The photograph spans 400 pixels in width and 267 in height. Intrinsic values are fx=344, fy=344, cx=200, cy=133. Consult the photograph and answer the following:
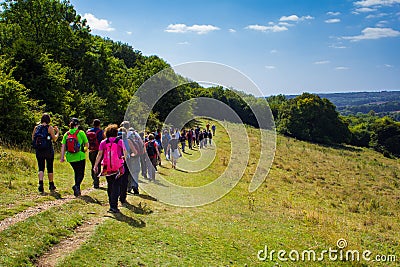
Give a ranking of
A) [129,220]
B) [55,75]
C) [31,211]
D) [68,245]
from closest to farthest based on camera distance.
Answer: [68,245], [31,211], [129,220], [55,75]

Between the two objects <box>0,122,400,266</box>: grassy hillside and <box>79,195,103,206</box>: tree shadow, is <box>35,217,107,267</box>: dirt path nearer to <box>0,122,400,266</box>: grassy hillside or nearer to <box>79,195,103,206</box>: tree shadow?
<box>0,122,400,266</box>: grassy hillside

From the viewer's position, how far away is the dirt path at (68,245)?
6.54 metres

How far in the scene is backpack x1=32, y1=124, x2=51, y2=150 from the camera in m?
10.6

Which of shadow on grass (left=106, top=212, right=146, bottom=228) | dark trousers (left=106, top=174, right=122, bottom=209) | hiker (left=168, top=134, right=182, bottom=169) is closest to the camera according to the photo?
shadow on grass (left=106, top=212, right=146, bottom=228)

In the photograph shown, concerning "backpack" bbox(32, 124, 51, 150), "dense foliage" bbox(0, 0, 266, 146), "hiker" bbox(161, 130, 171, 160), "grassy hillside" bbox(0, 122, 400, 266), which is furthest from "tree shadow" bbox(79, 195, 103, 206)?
"hiker" bbox(161, 130, 171, 160)

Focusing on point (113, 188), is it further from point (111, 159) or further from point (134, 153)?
point (134, 153)

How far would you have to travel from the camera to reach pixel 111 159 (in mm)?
9648

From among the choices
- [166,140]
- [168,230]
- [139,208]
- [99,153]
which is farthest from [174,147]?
[168,230]

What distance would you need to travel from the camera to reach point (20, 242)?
694 cm

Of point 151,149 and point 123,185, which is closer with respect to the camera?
point 123,185

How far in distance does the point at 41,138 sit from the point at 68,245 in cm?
442

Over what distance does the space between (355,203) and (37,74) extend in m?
26.8

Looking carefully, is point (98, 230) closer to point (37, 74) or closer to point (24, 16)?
point (37, 74)

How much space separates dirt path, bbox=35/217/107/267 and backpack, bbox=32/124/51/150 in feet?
10.2
